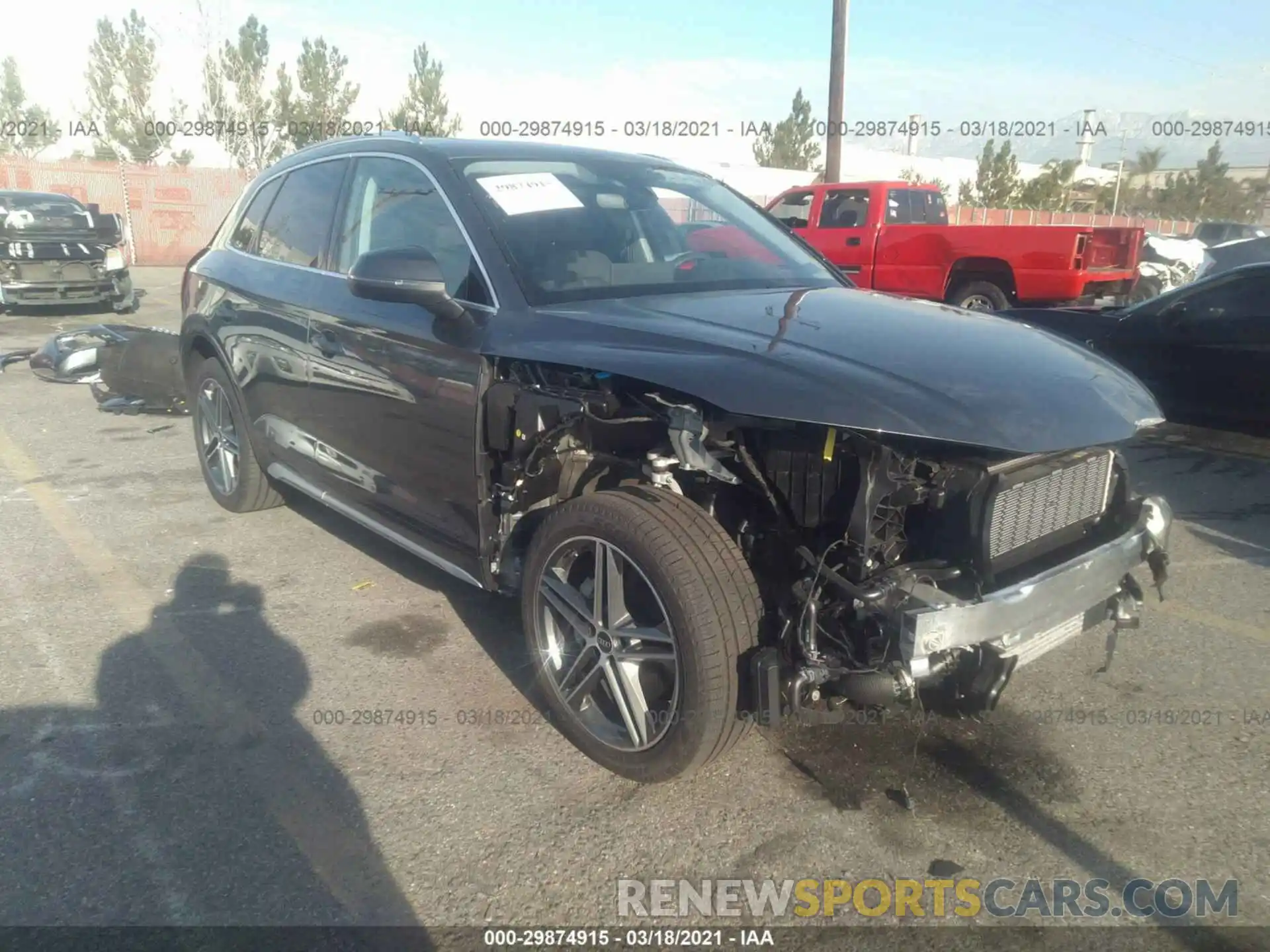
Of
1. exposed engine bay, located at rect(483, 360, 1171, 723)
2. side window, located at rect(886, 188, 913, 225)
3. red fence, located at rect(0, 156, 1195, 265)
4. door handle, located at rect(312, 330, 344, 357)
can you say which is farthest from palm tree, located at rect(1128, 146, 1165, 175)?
door handle, located at rect(312, 330, 344, 357)

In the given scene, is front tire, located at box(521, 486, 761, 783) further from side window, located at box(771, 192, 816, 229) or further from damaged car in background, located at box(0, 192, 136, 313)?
damaged car in background, located at box(0, 192, 136, 313)

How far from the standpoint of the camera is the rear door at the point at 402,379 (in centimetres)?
332

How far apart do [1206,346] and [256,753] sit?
658cm

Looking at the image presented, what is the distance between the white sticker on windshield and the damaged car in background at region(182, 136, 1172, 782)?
0.01m

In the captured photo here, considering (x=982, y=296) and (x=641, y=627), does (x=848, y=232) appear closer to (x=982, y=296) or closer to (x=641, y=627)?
(x=982, y=296)

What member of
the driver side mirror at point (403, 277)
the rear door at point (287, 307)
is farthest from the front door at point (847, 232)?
the driver side mirror at point (403, 277)

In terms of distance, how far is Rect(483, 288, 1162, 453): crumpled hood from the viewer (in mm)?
2424

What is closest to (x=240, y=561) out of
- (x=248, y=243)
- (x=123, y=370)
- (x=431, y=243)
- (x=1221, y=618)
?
(x=248, y=243)

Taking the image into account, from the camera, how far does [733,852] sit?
2672mm

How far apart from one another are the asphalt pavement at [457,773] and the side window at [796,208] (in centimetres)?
938

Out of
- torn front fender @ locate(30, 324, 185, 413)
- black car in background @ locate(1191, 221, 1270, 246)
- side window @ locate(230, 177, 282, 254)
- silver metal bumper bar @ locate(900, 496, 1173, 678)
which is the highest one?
side window @ locate(230, 177, 282, 254)

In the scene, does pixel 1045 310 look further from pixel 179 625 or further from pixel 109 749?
pixel 109 749

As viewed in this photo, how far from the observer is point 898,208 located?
507 inches

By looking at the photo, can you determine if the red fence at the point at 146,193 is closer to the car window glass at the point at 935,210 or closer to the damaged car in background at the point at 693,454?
the car window glass at the point at 935,210
